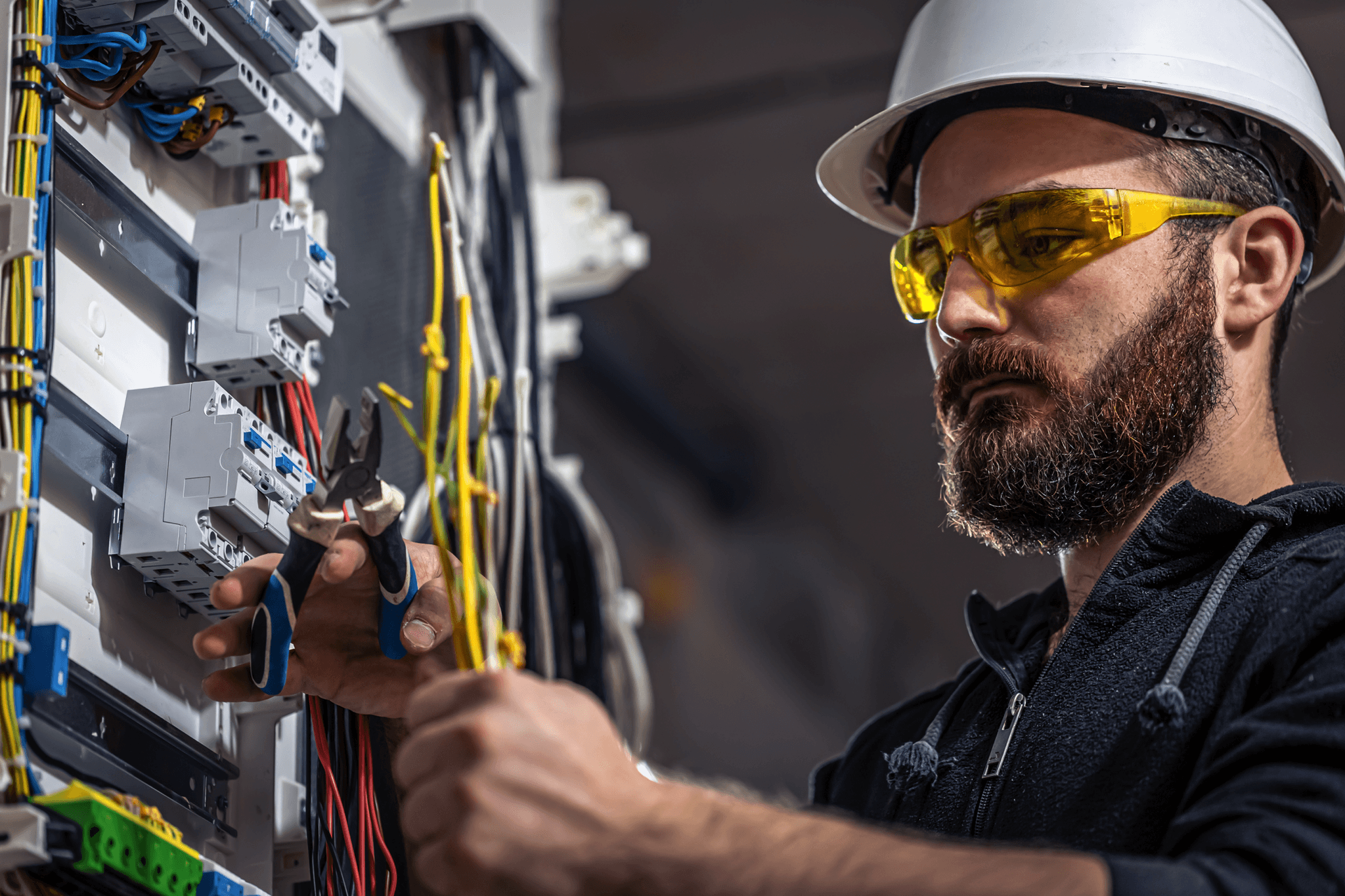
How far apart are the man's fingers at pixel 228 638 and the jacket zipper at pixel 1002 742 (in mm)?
658

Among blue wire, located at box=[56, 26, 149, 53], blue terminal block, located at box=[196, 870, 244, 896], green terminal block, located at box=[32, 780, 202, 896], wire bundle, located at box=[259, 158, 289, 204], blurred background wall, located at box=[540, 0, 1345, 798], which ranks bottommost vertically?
blue terminal block, located at box=[196, 870, 244, 896]

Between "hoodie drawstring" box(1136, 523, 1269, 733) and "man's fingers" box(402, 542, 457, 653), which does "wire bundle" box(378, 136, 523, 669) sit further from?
"hoodie drawstring" box(1136, 523, 1269, 733)

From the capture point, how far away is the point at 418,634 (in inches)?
47.4

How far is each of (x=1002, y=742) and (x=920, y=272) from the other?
560 mm

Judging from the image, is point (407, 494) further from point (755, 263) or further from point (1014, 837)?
point (755, 263)

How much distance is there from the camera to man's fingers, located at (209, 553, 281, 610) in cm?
114

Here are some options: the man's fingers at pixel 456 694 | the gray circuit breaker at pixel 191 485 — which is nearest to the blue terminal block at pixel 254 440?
the gray circuit breaker at pixel 191 485

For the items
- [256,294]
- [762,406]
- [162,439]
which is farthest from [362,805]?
[762,406]

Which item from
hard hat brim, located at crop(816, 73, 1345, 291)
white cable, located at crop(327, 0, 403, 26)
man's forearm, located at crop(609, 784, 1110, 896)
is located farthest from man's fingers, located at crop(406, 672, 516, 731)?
white cable, located at crop(327, 0, 403, 26)

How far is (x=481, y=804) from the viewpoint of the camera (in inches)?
32.4

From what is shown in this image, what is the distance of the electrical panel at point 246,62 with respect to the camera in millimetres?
1269

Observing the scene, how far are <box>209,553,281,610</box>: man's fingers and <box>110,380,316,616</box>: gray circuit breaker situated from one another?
8 centimetres

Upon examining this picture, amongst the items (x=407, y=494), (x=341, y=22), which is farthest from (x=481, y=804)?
(x=341, y=22)

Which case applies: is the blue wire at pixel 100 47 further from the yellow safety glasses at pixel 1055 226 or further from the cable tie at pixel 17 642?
the yellow safety glasses at pixel 1055 226
